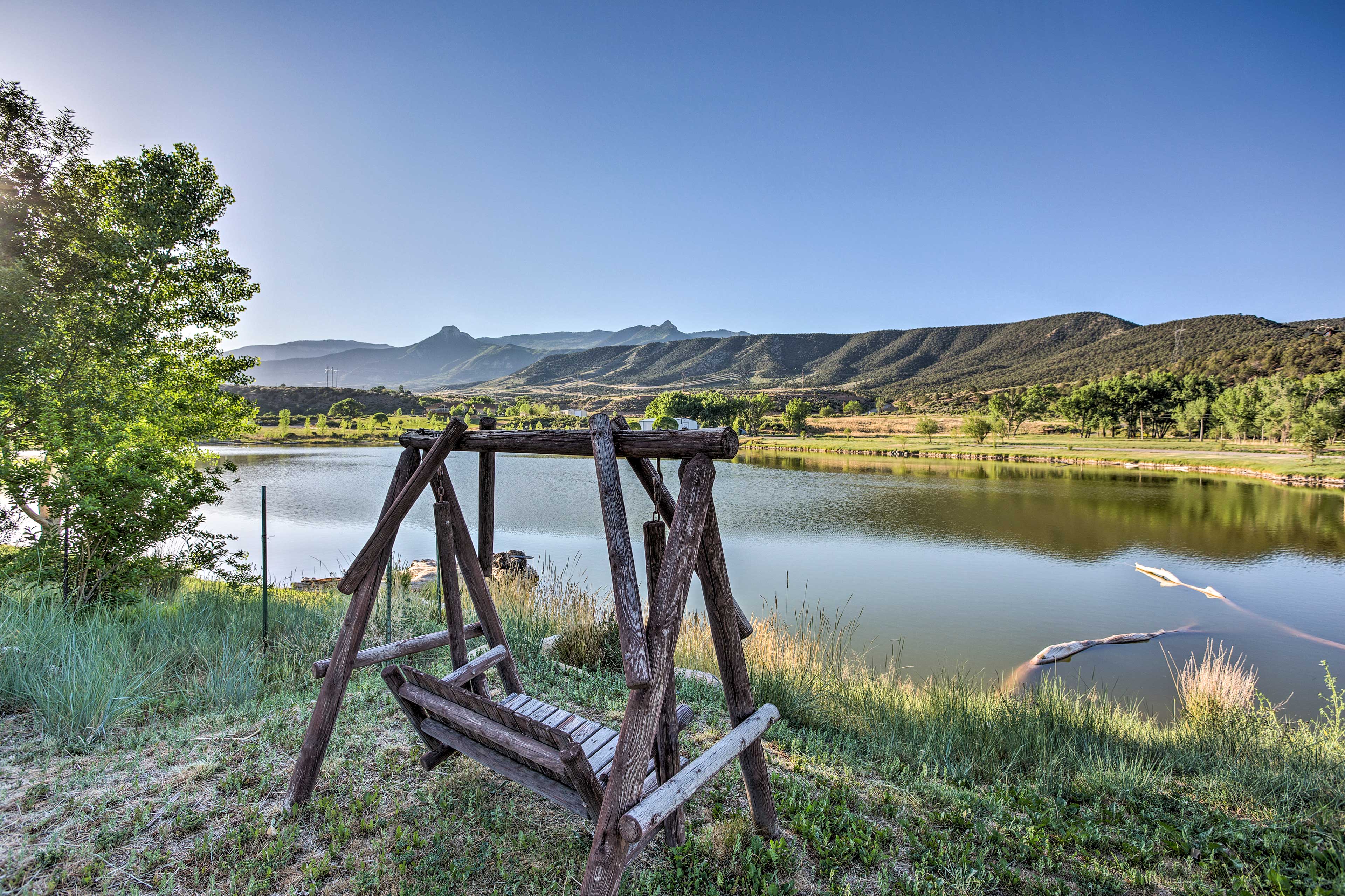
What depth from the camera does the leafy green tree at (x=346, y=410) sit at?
82.1m

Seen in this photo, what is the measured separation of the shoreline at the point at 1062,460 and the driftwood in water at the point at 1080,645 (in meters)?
13.6

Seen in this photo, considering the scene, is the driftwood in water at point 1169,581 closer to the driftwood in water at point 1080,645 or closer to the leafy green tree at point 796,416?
the driftwood in water at point 1080,645

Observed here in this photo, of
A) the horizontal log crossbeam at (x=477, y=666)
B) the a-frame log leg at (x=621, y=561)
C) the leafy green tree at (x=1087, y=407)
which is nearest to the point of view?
the a-frame log leg at (x=621, y=561)

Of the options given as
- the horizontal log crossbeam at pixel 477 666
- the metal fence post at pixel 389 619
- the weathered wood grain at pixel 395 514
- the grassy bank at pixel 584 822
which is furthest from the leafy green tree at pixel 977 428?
the weathered wood grain at pixel 395 514

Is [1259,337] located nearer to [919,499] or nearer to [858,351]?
[858,351]

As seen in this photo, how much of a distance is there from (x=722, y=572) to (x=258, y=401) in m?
96.1

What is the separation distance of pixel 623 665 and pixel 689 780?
2.14ft

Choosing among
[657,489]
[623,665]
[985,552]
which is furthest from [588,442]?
[985,552]

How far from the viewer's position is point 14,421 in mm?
6855

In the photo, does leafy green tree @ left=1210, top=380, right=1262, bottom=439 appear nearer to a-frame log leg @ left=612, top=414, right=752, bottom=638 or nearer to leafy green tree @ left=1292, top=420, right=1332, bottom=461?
leafy green tree @ left=1292, top=420, right=1332, bottom=461

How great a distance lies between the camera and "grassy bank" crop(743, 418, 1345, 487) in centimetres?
3391

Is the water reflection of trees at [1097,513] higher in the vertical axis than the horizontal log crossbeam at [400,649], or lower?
lower

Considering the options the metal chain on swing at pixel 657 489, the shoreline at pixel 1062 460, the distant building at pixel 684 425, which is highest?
the distant building at pixel 684 425

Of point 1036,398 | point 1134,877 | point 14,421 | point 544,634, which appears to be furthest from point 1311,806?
point 1036,398
